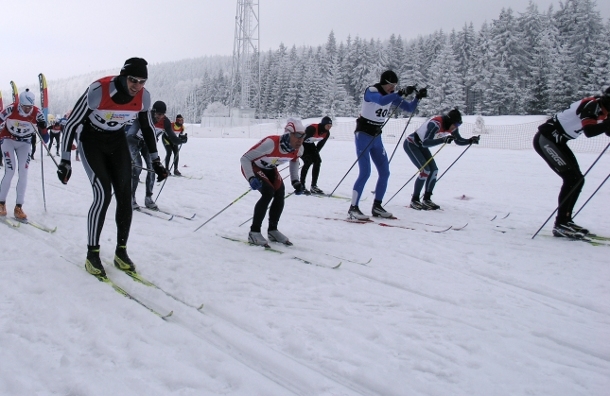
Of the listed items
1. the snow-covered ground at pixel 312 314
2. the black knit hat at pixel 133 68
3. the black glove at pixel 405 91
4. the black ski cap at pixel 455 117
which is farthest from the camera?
the black ski cap at pixel 455 117

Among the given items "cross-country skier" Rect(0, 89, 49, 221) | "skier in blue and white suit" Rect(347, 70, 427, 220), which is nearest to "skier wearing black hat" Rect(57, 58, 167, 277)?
"cross-country skier" Rect(0, 89, 49, 221)

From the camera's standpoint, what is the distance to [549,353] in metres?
2.51

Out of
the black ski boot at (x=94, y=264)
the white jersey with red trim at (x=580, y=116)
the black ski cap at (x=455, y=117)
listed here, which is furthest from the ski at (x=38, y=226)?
the white jersey with red trim at (x=580, y=116)

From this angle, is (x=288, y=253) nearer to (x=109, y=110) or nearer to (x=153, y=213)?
(x=109, y=110)

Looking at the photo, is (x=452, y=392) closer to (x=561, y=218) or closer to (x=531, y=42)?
(x=561, y=218)

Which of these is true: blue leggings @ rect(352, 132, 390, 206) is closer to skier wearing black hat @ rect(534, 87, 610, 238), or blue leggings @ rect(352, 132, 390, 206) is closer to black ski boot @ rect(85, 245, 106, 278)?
skier wearing black hat @ rect(534, 87, 610, 238)

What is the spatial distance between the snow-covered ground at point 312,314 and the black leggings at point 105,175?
43 centimetres

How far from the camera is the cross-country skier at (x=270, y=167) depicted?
15.0 ft

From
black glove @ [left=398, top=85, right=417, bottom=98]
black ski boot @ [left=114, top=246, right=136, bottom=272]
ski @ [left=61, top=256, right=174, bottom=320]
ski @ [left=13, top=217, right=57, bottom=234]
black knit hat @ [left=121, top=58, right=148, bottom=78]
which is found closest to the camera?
ski @ [left=61, top=256, right=174, bottom=320]

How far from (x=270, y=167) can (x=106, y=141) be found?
178cm

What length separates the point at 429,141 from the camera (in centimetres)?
718

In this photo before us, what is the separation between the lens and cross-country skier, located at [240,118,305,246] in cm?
459

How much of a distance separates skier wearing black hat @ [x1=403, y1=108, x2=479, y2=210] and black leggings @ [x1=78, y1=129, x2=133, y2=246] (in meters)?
4.93

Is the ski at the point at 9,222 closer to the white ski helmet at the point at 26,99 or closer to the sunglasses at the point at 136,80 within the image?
the white ski helmet at the point at 26,99
